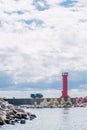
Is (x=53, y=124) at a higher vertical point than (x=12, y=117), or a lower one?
lower

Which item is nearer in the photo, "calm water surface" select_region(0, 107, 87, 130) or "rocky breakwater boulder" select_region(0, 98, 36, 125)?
"calm water surface" select_region(0, 107, 87, 130)

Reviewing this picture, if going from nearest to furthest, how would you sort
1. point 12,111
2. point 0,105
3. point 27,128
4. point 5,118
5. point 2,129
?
point 2,129 → point 27,128 → point 5,118 → point 12,111 → point 0,105

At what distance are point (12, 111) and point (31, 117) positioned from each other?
237 inches

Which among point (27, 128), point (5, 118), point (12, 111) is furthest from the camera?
point (12, 111)

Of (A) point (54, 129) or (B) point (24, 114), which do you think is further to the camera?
(B) point (24, 114)

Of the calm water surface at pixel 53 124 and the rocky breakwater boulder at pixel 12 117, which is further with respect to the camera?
the rocky breakwater boulder at pixel 12 117

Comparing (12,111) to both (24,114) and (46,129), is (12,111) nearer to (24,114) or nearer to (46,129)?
(24,114)

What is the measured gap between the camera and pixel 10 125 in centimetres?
9512

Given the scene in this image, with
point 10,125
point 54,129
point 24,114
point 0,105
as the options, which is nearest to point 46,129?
point 54,129

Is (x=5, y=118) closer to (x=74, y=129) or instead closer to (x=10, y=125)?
(x=10, y=125)

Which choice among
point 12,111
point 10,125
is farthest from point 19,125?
point 12,111

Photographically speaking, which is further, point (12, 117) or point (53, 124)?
point (12, 117)

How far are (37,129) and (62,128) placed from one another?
5.06 m

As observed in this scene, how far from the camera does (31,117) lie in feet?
398
